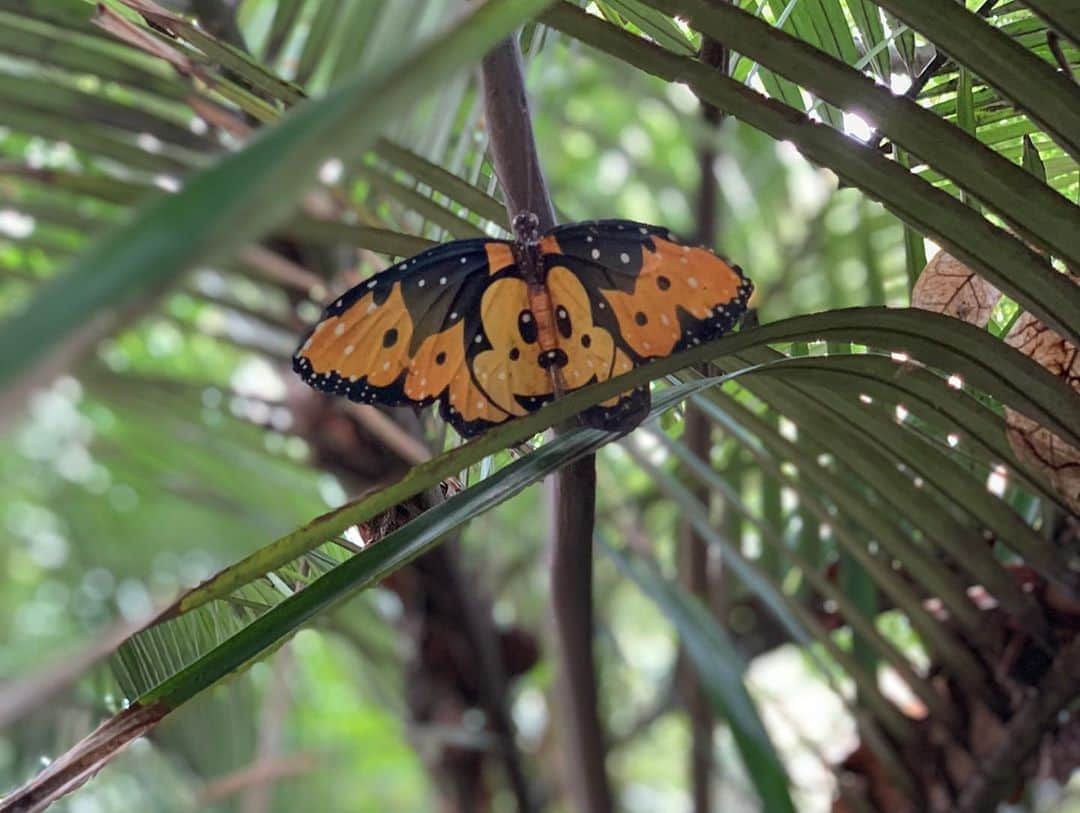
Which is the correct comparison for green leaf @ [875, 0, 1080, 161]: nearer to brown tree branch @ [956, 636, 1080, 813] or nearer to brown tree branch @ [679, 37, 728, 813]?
brown tree branch @ [956, 636, 1080, 813]

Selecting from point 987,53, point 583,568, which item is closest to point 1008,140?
point 987,53

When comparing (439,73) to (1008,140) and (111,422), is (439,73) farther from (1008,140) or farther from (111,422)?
(111,422)

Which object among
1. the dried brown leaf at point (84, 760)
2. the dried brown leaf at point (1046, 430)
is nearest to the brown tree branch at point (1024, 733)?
the dried brown leaf at point (1046, 430)

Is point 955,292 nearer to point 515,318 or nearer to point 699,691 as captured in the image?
point 515,318

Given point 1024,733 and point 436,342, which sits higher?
point 436,342

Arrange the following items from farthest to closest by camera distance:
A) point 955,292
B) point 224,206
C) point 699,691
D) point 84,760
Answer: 1. point 699,691
2. point 955,292
3. point 84,760
4. point 224,206

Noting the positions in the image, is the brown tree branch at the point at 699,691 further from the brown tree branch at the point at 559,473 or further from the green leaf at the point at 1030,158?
→ the green leaf at the point at 1030,158

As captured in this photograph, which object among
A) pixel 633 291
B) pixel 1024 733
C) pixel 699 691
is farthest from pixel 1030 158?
pixel 699 691

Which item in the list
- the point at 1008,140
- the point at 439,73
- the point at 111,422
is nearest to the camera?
the point at 439,73
